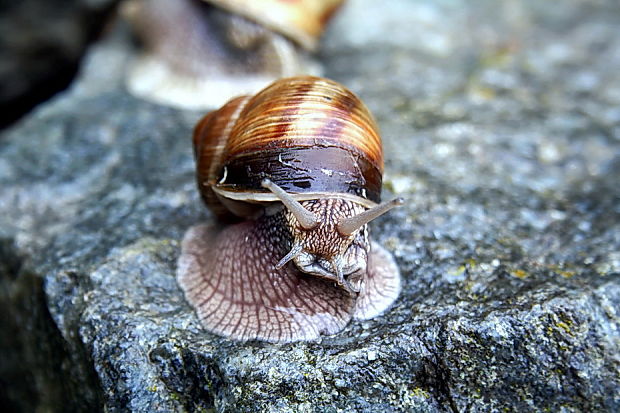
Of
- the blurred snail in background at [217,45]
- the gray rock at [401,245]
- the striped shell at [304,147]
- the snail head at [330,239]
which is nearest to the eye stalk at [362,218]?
the snail head at [330,239]

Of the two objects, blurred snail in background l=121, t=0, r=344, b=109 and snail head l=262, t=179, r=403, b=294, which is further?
blurred snail in background l=121, t=0, r=344, b=109

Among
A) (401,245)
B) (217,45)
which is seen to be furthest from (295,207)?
(217,45)

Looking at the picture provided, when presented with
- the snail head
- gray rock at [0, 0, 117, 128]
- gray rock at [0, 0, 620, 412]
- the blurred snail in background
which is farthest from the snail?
gray rock at [0, 0, 117, 128]

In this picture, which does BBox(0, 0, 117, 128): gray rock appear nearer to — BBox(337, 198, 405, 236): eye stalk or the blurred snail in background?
the blurred snail in background

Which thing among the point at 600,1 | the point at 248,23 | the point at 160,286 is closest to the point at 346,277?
the point at 160,286

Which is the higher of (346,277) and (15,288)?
Answer: (346,277)

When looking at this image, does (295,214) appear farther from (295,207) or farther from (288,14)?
(288,14)

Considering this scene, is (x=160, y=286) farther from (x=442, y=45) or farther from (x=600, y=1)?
(x=600, y=1)

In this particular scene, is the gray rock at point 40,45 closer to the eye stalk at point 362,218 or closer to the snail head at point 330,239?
the snail head at point 330,239
